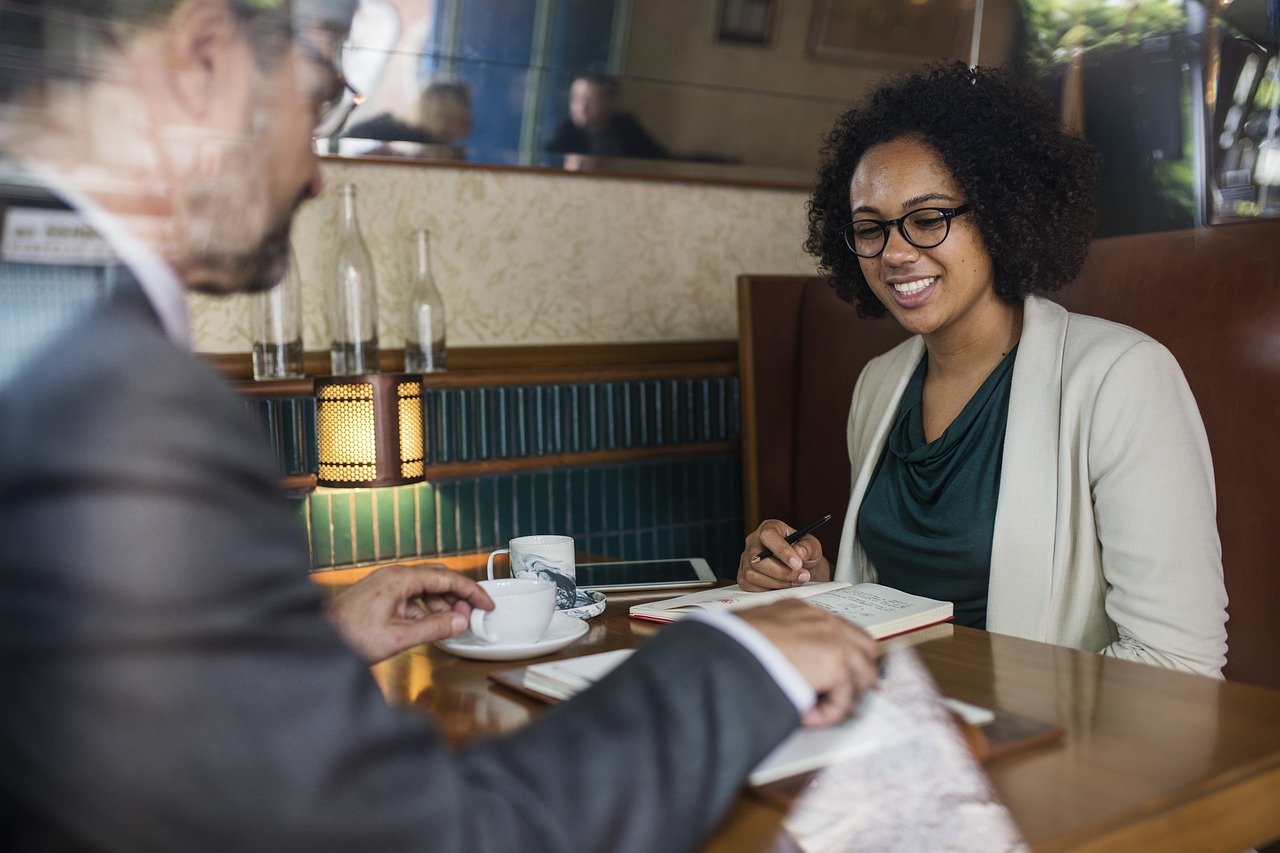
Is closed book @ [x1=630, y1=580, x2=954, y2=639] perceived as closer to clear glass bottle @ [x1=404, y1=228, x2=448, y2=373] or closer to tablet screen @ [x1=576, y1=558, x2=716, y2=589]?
tablet screen @ [x1=576, y1=558, x2=716, y2=589]

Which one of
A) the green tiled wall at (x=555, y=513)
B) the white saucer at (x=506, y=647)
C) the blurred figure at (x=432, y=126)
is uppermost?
the blurred figure at (x=432, y=126)

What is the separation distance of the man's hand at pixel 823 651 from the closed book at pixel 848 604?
39 centimetres

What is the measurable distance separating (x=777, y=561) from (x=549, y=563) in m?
0.38

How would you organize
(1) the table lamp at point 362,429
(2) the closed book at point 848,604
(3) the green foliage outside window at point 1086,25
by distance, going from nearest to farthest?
1. (2) the closed book at point 848,604
2. (1) the table lamp at point 362,429
3. (3) the green foliage outside window at point 1086,25

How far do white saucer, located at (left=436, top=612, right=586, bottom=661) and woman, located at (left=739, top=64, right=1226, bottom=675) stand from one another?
475mm

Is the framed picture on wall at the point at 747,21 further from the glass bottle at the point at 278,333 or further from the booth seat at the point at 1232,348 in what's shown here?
the glass bottle at the point at 278,333

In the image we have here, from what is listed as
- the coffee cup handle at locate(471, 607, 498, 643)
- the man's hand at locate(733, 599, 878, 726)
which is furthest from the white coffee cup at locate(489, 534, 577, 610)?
the man's hand at locate(733, 599, 878, 726)

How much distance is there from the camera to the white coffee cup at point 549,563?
5.26 feet

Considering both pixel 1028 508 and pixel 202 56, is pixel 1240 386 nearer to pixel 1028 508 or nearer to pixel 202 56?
pixel 1028 508

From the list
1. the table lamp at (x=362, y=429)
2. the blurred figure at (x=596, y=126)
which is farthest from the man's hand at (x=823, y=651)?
the blurred figure at (x=596, y=126)

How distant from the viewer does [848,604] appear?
58.6 inches

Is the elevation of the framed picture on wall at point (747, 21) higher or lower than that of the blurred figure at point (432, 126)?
higher

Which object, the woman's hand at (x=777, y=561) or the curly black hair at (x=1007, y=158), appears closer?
the woman's hand at (x=777, y=561)

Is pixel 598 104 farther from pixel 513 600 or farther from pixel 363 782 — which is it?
pixel 363 782
